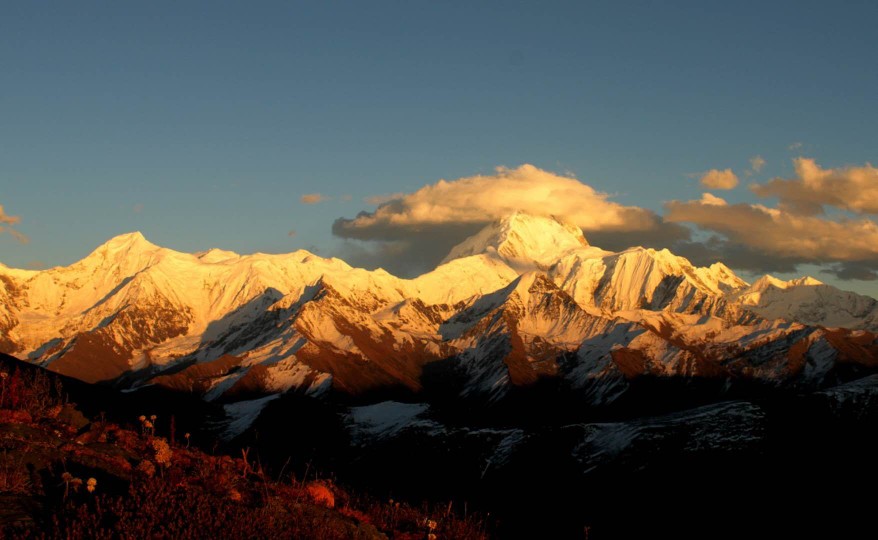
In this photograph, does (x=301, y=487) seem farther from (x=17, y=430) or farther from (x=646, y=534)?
(x=646, y=534)

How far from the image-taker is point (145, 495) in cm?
2297

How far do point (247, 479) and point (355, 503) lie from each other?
12.4 feet

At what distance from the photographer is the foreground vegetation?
21.6 meters

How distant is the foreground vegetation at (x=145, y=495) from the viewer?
21562 millimetres

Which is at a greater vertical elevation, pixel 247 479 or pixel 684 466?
pixel 247 479

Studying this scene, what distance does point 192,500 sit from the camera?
22.6m

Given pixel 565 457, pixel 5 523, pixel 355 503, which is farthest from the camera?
pixel 565 457

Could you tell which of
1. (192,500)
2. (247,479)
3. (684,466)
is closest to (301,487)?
(247,479)

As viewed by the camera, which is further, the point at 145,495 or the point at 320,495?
the point at 320,495

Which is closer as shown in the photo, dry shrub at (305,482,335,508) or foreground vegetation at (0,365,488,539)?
foreground vegetation at (0,365,488,539)

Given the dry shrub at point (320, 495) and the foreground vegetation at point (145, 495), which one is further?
the dry shrub at point (320, 495)

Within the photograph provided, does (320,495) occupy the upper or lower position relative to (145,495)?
lower

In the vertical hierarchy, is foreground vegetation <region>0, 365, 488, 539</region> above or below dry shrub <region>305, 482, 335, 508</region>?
above

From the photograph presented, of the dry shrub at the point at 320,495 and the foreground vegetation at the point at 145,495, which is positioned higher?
the foreground vegetation at the point at 145,495
